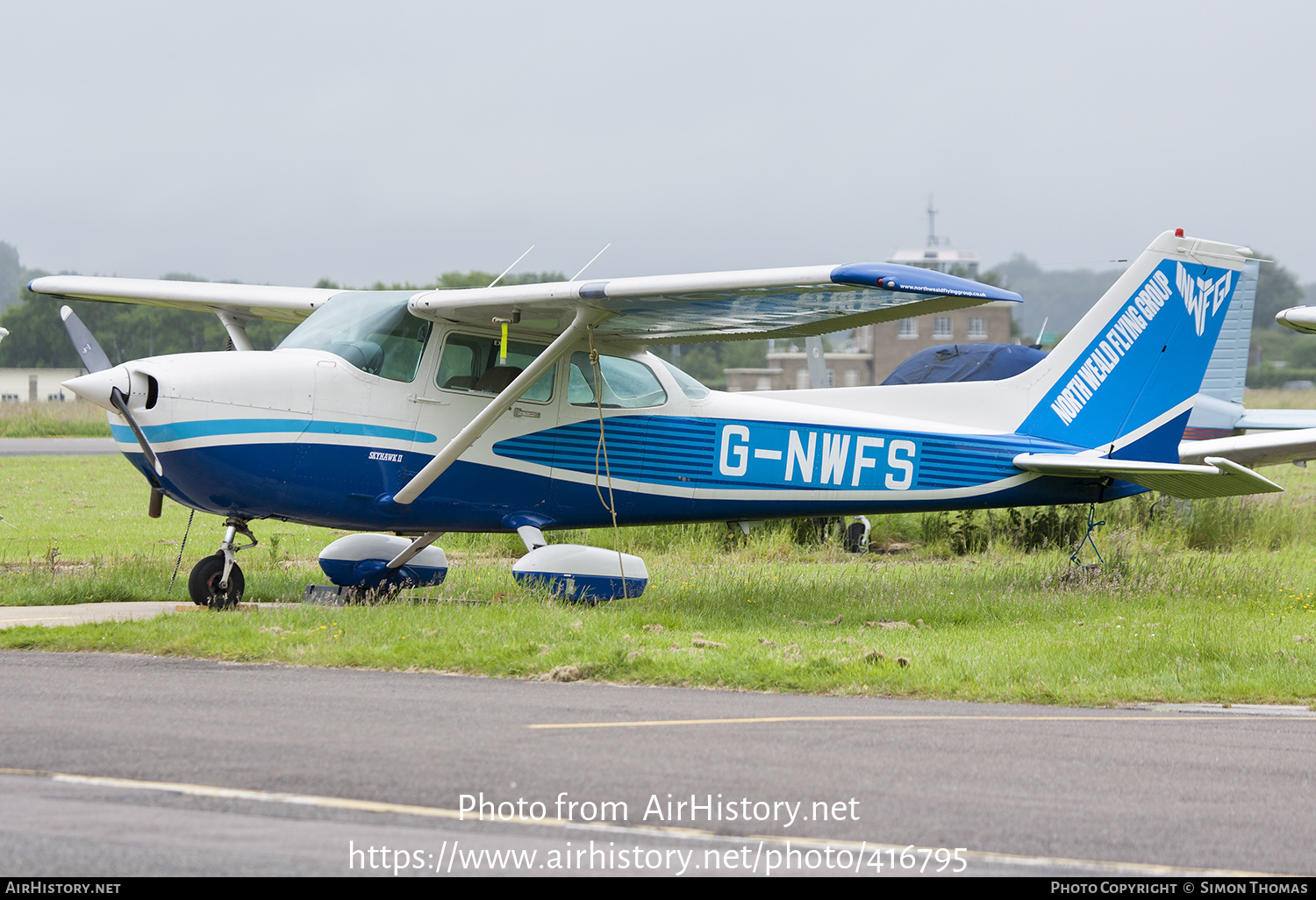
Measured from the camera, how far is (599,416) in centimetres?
1137

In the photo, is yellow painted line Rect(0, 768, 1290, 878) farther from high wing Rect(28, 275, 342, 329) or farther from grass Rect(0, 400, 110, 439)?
grass Rect(0, 400, 110, 439)

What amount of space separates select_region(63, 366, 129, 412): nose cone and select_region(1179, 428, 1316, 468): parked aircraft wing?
10.5 metres

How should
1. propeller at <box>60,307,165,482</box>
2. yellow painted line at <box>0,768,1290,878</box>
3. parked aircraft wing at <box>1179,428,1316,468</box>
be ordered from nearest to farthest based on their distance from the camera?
yellow painted line at <box>0,768,1290,878</box> → propeller at <box>60,307,165,482</box> → parked aircraft wing at <box>1179,428,1316,468</box>

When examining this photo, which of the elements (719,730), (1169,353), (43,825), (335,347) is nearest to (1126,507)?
(1169,353)

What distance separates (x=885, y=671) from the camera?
8.09 meters

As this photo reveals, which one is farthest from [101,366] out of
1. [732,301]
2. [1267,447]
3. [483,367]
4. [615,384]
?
[1267,447]

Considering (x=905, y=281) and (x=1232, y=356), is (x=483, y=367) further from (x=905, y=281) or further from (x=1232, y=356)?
(x=1232, y=356)

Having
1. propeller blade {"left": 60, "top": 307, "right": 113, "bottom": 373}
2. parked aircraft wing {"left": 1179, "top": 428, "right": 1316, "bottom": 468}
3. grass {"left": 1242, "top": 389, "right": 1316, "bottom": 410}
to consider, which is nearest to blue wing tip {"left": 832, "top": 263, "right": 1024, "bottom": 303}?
parked aircraft wing {"left": 1179, "top": 428, "right": 1316, "bottom": 468}

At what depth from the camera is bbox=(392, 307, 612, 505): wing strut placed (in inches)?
409

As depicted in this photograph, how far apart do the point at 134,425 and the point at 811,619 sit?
542 cm

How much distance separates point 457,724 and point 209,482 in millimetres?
4530

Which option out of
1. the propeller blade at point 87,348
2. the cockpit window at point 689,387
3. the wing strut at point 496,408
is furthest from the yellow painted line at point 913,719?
the propeller blade at point 87,348

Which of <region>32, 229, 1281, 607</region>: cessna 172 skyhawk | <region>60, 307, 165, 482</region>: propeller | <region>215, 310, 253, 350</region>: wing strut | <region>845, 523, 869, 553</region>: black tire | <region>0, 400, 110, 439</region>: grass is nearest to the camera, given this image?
<region>60, 307, 165, 482</region>: propeller

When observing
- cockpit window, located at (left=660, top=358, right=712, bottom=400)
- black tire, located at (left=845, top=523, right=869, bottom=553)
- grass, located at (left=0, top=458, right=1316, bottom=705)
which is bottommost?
black tire, located at (left=845, top=523, right=869, bottom=553)
